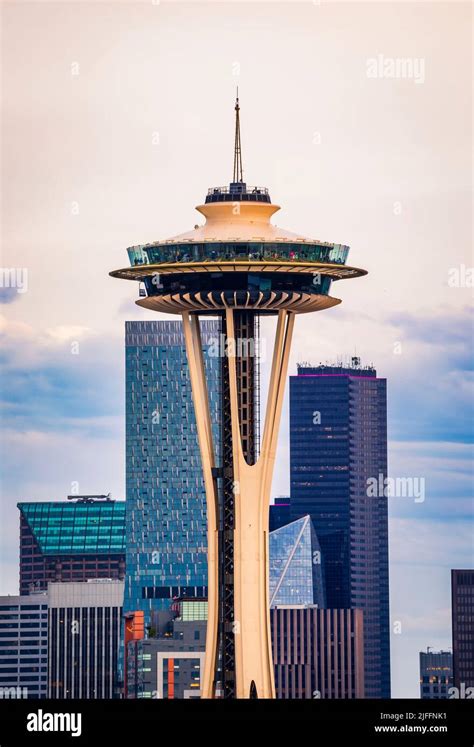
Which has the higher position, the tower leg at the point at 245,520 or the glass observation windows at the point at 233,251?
the glass observation windows at the point at 233,251

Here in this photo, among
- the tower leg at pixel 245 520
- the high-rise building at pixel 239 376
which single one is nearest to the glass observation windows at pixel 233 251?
the high-rise building at pixel 239 376

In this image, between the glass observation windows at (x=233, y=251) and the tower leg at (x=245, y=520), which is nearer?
the tower leg at (x=245, y=520)

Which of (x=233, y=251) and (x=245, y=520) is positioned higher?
(x=233, y=251)

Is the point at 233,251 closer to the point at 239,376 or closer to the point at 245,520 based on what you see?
the point at 239,376

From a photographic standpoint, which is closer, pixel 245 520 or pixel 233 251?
pixel 245 520

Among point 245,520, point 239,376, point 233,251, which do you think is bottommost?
point 245,520

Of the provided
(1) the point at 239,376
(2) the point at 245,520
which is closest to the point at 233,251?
(1) the point at 239,376

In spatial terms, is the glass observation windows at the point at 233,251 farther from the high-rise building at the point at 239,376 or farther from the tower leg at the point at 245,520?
the tower leg at the point at 245,520

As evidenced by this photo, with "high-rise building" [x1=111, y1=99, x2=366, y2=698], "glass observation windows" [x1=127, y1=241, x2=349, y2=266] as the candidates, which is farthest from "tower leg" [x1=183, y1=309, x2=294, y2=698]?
"glass observation windows" [x1=127, y1=241, x2=349, y2=266]
